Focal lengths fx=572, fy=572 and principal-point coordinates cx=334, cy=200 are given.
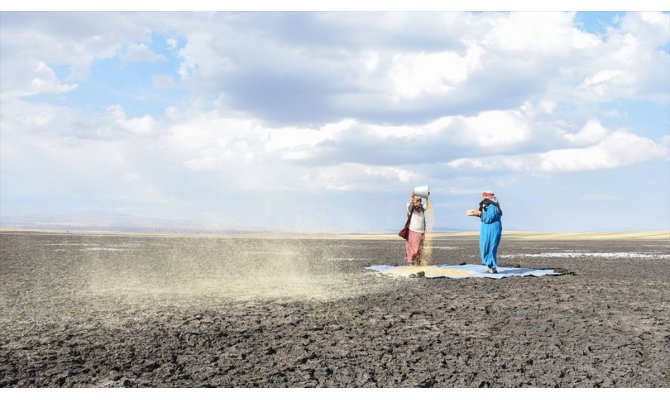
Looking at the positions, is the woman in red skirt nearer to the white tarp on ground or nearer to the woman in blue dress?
the white tarp on ground

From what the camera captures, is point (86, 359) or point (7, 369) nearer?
point (7, 369)

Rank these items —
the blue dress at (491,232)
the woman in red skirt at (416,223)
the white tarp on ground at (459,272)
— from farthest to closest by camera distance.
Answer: the woman in red skirt at (416,223) → the blue dress at (491,232) → the white tarp on ground at (459,272)

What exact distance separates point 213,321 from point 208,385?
3544mm

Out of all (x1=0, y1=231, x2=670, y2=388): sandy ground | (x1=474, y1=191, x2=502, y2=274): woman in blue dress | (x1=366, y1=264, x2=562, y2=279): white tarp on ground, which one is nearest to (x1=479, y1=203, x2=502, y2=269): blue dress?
(x1=474, y1=191, x2=502, y2=274): woman in blue dress

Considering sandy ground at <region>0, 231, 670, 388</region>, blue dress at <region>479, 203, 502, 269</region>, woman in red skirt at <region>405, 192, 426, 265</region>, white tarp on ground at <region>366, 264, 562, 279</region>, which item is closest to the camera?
sandy ground at <region>0, 231, 670, 388</region>

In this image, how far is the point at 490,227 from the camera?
57.7ft

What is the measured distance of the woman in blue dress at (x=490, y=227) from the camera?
57.6ft

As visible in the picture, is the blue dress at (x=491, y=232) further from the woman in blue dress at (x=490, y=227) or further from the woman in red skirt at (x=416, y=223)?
the woman in red skirt at (x=416, y=223)

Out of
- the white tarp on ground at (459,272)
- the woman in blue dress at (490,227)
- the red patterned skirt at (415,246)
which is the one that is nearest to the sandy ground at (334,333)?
the white tarp on ground at (459,272)

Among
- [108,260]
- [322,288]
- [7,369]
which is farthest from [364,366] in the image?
[108,260]

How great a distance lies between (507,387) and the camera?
20.1 feet

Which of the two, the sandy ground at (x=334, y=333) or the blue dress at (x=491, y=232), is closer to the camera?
the sandy ground at (x=334, y=333)

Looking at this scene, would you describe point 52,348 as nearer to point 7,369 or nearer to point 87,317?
point 7,369

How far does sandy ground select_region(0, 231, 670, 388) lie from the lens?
6.50m
